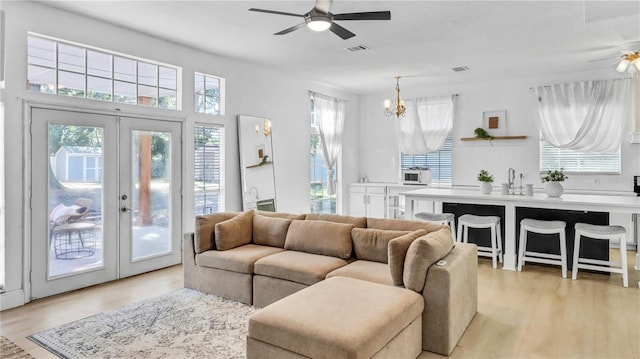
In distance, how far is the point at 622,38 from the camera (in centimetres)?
482

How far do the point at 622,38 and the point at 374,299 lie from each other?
4.67 meters

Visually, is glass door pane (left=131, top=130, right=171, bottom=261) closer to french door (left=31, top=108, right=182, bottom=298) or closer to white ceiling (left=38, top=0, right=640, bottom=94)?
french door (left=31, top=108, right=182, bottom=298)

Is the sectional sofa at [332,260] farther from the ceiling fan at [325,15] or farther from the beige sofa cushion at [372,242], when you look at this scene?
the ceiling fan at [325,15]

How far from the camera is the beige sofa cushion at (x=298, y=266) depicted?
3.40 meters

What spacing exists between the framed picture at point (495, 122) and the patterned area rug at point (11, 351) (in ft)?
24.2

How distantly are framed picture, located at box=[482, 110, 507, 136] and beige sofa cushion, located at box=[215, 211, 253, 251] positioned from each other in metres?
5.16

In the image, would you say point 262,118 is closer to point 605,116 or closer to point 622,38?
point 622,38

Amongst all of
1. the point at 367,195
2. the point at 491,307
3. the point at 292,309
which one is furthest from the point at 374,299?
the point at 367,195

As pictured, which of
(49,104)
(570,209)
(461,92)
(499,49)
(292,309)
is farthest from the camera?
(461,92)

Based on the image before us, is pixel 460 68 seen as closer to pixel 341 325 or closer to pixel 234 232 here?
pixel 234 232

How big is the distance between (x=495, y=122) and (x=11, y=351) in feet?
24.7

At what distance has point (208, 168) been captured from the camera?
5598 millimetres

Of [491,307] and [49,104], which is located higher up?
[49,104]

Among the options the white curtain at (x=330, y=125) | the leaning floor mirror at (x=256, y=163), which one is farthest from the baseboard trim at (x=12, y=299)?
the white curtain at (x=330, y=125)
